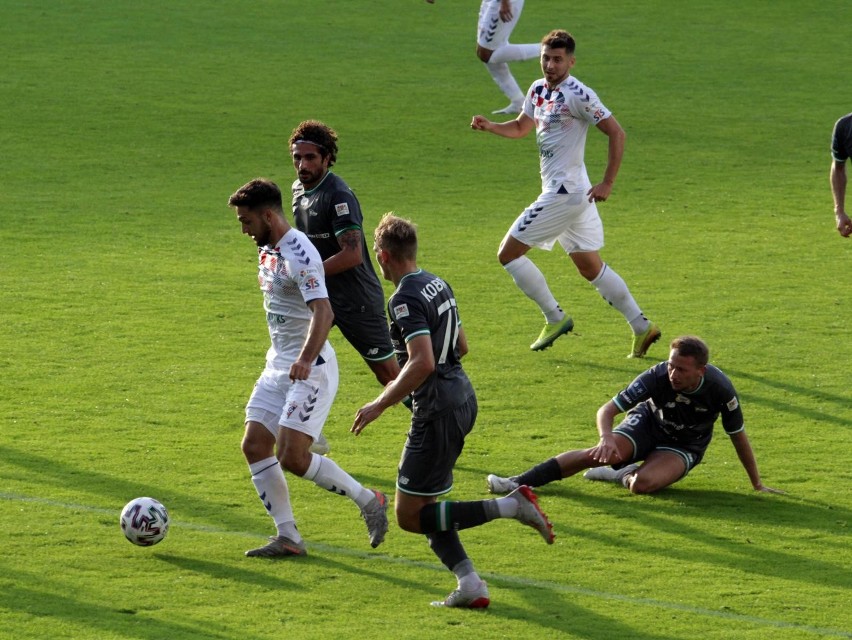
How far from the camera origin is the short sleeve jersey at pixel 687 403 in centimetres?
860

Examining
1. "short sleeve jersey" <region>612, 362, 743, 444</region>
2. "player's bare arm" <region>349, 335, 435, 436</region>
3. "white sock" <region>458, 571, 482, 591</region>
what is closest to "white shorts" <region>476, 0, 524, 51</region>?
"short sleeve jersey" <region>612, 362, 743, 444</region>

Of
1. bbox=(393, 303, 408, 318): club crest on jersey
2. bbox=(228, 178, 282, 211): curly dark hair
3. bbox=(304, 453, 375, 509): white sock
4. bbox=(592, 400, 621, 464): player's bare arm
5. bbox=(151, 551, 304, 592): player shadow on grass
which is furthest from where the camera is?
bbox=(592, 400, 621, 464): player's bare arm

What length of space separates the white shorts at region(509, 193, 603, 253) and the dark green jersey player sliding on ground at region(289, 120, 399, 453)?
2.65 m

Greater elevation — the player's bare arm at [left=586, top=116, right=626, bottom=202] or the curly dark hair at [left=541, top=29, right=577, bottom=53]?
the curly dark hair at [left=541, top=29, right=577, bottom=53]

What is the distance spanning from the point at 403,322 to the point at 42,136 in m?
15.4

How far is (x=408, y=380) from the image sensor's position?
685 centimetres

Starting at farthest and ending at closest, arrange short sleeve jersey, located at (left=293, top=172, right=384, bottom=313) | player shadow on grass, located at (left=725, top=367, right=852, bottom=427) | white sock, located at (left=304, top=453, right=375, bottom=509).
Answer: player shadow on grass, located at (left=725, top=367, right=852, bottom=427) < short sleeve jersey, located at (left=293, top=172, right=384, bottom=313) < white sock, located at (left=304, top=453, right=375, bottom=509)

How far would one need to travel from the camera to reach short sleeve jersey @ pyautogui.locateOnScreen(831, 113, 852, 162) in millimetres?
10852

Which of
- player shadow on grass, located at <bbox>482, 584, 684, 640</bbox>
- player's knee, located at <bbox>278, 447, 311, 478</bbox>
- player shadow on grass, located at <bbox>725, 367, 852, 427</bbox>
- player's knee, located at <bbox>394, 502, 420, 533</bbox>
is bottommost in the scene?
player shadow on grass, located at <bbox>482, 584, 684, 640</bbox>

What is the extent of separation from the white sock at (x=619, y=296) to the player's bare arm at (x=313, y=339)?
197 inches

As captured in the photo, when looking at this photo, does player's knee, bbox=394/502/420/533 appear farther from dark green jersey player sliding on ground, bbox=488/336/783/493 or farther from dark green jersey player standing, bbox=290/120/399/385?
dark green jersey player standing, bbox=290/120/399/385

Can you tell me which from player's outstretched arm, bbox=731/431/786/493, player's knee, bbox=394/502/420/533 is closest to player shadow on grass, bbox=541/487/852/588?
player's outstretched arm, bbox=731/431/786/493

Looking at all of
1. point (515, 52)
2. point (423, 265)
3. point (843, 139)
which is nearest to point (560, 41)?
point (843, 139)

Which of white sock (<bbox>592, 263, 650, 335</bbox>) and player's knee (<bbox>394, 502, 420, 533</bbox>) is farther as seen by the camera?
white sock (<bbox>592, 263, 650, 335</bbox>)
